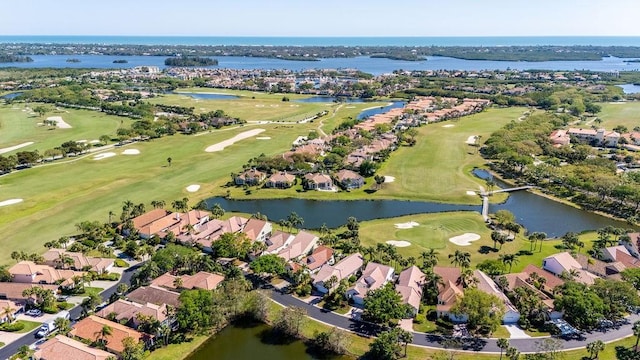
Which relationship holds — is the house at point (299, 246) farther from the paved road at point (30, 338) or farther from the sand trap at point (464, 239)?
the sand trap at point (464, 239)

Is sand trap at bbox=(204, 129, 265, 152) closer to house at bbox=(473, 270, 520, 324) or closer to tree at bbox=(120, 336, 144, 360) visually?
tree at bbox=(120, 336, 144, 360)

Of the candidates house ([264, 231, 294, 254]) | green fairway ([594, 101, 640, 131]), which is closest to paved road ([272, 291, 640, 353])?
house ([264, 231, 294, 254])

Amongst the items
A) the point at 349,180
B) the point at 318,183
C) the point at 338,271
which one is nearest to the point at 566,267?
the point at 338,271

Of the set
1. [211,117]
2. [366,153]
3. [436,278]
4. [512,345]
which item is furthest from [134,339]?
[211,117]

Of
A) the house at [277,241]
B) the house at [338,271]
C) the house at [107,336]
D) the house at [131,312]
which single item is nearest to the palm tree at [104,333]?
the house at [107,336]

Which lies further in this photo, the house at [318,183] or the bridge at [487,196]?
the house at [318,183]

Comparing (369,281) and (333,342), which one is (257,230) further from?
(333,342)
